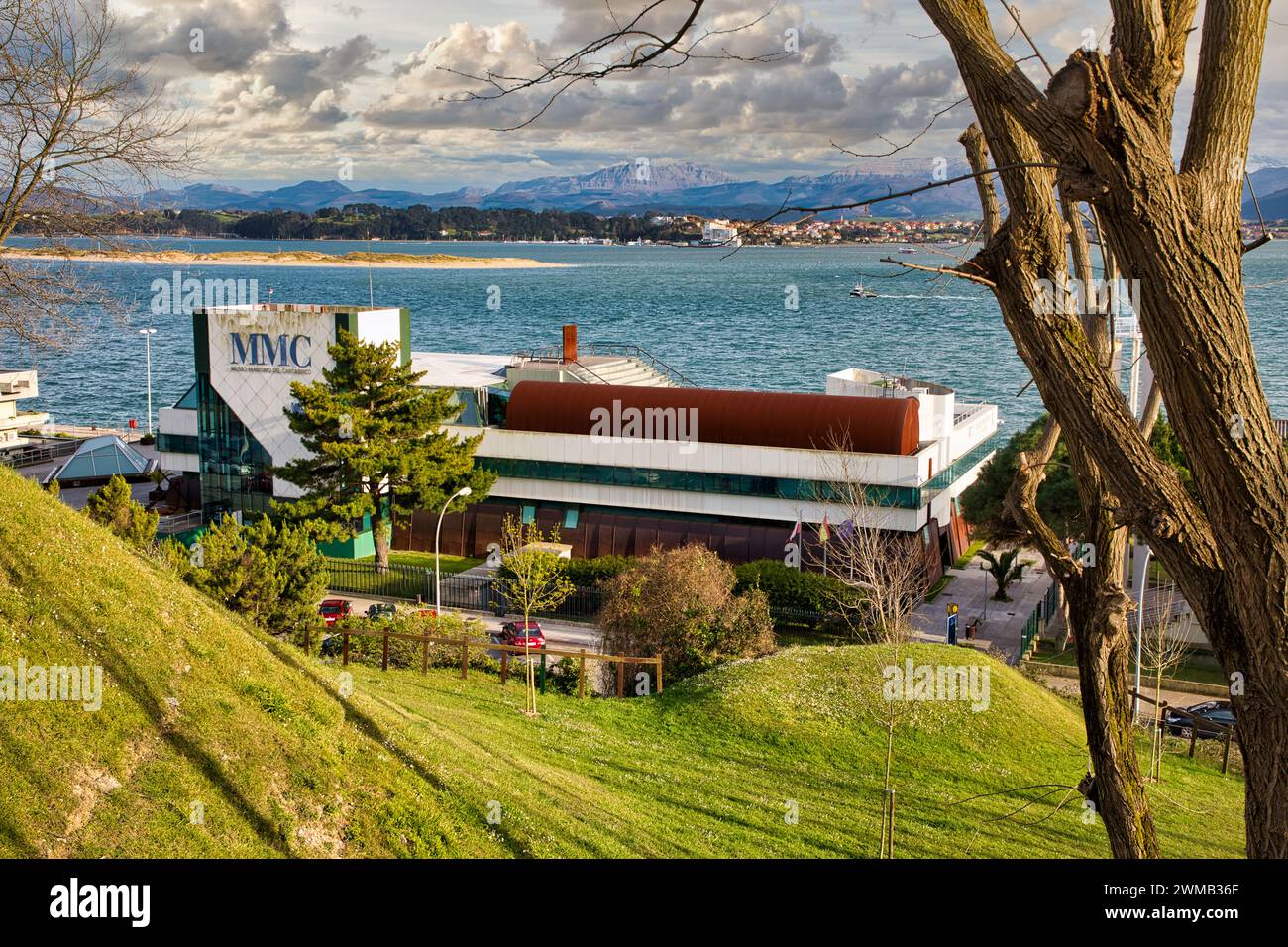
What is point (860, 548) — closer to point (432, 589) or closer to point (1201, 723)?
point (1201, 723)

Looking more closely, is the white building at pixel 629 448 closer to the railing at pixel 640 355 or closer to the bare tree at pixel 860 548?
the bare tree at pixel 860 548

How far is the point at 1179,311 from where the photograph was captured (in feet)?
12.3

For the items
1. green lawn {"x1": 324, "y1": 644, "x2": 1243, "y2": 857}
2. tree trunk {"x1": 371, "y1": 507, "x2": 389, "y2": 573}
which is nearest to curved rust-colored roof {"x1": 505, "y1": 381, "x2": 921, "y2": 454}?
tree trunk {"x1": 371, "y1": 507, "x2": 389, "y2": 573}

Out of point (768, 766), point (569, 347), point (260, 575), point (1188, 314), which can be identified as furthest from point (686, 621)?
point (569, 347)

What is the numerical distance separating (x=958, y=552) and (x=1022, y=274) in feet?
134

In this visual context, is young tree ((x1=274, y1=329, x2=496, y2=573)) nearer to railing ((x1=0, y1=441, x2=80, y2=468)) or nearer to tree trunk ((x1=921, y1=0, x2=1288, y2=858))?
railing ((x1=0, y1=441, x2=80, y2=468))

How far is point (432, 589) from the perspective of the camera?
3797 cm

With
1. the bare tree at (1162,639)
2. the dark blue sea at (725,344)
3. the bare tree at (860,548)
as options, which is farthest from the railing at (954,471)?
the dark blue sea at (725,344)

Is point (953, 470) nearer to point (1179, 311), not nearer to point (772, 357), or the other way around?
point (1179, 311)

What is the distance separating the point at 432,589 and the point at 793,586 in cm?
1181

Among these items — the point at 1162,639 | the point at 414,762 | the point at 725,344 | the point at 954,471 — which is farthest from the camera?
the point at 725,344

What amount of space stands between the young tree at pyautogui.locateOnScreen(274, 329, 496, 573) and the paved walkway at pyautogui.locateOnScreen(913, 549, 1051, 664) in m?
15.8

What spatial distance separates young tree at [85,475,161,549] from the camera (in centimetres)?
2583

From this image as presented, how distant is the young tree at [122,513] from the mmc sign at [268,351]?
15247 millimetres
